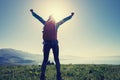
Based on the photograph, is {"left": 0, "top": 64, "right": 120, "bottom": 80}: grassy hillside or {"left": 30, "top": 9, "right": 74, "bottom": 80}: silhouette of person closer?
{"left": 30, "top": 9, "right": 74, "bottom": 80}: silhouette of person

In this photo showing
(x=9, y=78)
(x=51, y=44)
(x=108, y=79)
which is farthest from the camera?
(x=9, y=78)

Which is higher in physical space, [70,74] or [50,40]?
[50,40]

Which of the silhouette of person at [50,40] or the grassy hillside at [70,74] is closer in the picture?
the silhouette of person at [50,40]

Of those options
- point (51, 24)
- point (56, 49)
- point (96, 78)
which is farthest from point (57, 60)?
point (96, 78)

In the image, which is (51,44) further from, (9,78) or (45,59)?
(9,78)

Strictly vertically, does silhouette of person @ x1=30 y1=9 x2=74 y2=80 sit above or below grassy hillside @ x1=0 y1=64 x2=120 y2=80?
above

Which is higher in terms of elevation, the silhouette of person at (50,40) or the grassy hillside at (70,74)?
the silhouette of person at (50,40)

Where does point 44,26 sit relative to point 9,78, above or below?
above

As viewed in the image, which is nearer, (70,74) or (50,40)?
(50,40)

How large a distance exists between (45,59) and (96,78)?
393 cm

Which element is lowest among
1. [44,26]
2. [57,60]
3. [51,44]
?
[57,60]

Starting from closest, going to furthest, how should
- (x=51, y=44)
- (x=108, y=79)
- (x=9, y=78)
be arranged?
(x=51, y=44)
(x=108, y=79)
(x=9, y=78)

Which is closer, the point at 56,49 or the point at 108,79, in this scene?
the point at 56,49

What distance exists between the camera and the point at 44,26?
12578mm
